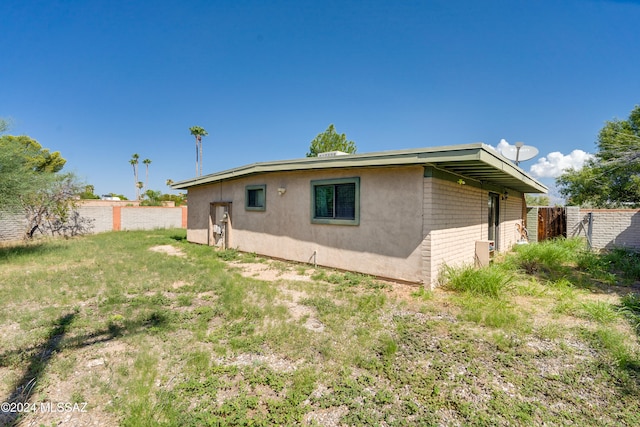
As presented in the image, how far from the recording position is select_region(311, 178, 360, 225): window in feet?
22.7

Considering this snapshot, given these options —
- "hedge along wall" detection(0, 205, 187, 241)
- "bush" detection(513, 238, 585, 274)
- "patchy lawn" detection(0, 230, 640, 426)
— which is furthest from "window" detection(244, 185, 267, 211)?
"hedge along wall" detection(0, 205, 187, 241)

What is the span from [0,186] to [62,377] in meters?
9.15

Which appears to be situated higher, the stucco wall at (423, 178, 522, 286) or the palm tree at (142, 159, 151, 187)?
the palm tree at (142, 159, 151, 187)

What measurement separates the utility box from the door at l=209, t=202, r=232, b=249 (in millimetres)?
8426

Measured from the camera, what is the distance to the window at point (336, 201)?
6930 mm

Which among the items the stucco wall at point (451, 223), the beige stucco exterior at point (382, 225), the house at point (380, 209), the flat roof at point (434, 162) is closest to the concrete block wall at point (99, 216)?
the house at point (380, 209)

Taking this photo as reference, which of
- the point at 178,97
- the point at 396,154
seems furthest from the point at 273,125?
the point at 396,154

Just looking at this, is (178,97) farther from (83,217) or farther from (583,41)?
(583,41)

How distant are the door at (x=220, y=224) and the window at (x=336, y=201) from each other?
4576 millimetres

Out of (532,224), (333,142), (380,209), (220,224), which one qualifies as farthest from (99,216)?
(532,224)

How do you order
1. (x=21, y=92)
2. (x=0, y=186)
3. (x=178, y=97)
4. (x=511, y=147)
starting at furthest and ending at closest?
1. (x=178, y=97)
2. (x=21, y=92)
3. (x=511, y=147)
4. (x=0, y=186)

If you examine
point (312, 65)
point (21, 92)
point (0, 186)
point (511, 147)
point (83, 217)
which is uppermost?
point (312, 65)

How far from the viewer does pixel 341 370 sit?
113 inches

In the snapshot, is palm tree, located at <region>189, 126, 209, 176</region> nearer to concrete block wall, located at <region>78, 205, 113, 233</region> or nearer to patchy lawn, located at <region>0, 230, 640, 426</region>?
concrete block wall, located at <region>78, 205, 113, 233</region>
